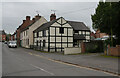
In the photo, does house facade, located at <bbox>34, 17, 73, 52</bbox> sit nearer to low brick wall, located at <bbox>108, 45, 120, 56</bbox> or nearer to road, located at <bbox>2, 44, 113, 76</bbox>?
low brick wall, located at <bbox>108, 45, 120, 56</bbox>

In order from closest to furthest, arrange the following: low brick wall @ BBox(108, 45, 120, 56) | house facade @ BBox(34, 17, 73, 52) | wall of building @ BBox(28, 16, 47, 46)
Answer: low brick wall @ BBox(108, 45, 120, 56)
house facade @ BBox(34, 17, 73, 52)
wall of building @ BBox(28, 16, 47, 46)

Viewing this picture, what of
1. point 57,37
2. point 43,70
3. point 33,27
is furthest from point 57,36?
point 43,70

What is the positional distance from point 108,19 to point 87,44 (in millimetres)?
6886

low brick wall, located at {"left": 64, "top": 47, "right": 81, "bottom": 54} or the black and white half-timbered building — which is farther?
the black and white half-timbered building

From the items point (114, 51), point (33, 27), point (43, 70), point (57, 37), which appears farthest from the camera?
point (33, 27)

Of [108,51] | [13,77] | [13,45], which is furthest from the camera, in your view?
[13,45]

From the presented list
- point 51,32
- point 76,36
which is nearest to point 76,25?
point 76,36

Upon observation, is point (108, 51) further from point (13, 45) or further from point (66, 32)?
point (13, 45)

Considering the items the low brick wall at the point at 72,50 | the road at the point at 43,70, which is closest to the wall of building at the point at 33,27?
the low brick wall at the point at 72,50

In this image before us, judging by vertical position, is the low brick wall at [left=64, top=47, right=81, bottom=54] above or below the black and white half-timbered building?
below

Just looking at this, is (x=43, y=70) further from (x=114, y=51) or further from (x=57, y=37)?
(x=57, y=37)

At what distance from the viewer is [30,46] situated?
129 feet

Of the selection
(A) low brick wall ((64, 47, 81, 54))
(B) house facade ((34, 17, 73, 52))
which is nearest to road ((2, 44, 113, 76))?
(A) low brick wall ((64, 47, 81, 54))

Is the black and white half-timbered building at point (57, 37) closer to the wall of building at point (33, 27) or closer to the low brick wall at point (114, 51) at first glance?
the wall of building at point (33, 27)
